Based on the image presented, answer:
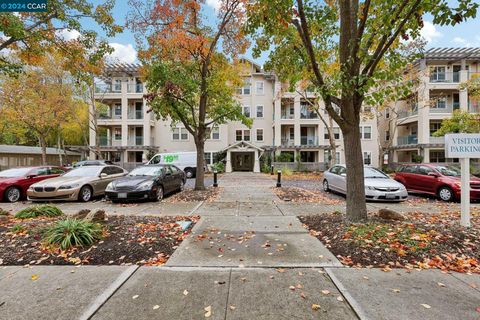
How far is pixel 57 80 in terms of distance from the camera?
2272 centimetres

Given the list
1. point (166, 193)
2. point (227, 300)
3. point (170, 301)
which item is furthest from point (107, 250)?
point (166, 193)

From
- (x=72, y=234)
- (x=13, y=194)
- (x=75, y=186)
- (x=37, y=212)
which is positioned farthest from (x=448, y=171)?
(x=13, y=194)

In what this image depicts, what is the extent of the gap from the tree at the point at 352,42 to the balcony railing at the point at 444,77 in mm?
24720

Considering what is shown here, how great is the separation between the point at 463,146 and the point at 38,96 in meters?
28.6

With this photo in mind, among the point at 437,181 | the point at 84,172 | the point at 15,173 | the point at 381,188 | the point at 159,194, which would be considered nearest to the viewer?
the point at 381,188

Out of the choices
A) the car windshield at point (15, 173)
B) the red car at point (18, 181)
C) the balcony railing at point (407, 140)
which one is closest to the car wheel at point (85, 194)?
the red car at point (18, 181)

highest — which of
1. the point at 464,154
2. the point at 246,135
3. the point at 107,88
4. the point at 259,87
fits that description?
the point at 259,87

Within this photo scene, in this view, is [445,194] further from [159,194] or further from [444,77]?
[444,77]

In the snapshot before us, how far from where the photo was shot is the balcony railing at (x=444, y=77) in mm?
24661

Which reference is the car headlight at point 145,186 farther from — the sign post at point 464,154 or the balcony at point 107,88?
the balcony at point 107,88

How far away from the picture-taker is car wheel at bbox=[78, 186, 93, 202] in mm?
9703

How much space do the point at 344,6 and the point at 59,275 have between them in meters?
7.35

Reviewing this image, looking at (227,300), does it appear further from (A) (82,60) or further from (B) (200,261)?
(A) (82,60)

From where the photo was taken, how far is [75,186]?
9.57 meters
